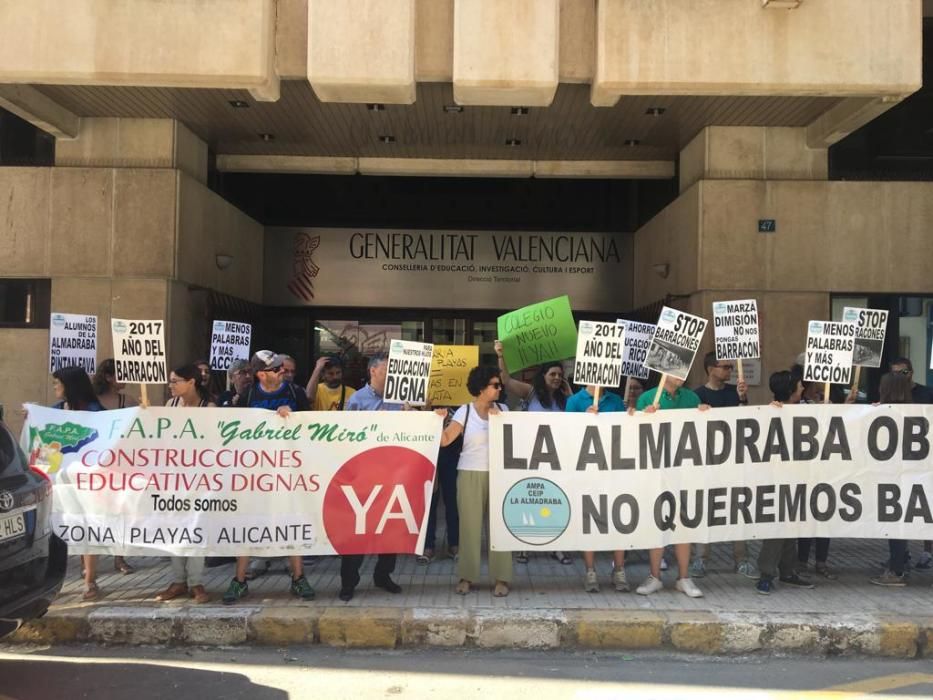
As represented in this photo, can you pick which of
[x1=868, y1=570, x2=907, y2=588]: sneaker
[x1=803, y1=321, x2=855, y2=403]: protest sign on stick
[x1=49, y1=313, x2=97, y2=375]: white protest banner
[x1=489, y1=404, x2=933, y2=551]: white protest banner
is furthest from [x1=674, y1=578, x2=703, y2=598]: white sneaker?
[x1=49, y1=313, x2=97, y2=375]: white protest banner

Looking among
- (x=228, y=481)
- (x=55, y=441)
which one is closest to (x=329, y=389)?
(x=228, y=481)

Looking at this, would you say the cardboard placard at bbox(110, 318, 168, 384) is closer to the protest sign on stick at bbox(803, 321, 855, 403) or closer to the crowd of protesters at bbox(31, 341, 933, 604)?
the crowd of protesters at bbox(31, 341, 933, 604)

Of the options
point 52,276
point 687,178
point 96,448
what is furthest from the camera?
point 687,178

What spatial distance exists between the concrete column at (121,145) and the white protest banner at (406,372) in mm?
5693

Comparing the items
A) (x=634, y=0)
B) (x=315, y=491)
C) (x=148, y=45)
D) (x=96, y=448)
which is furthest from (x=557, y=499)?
(x=148, y=45)

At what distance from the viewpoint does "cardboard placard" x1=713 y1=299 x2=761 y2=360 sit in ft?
21.3

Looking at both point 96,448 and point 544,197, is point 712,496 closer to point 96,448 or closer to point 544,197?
point 96,448

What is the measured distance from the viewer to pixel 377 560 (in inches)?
247

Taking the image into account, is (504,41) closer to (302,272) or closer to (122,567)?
(122,567)

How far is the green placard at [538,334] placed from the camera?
6.60m

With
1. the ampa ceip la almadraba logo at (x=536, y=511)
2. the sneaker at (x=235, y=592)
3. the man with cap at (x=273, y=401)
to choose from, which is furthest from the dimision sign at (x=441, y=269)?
the sneaker at (x=235, y=592)

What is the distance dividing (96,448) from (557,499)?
12.3 feet

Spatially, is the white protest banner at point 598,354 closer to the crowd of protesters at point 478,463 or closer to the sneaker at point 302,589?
the crowd of protesters at point 478,463

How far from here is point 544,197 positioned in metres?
14.8
